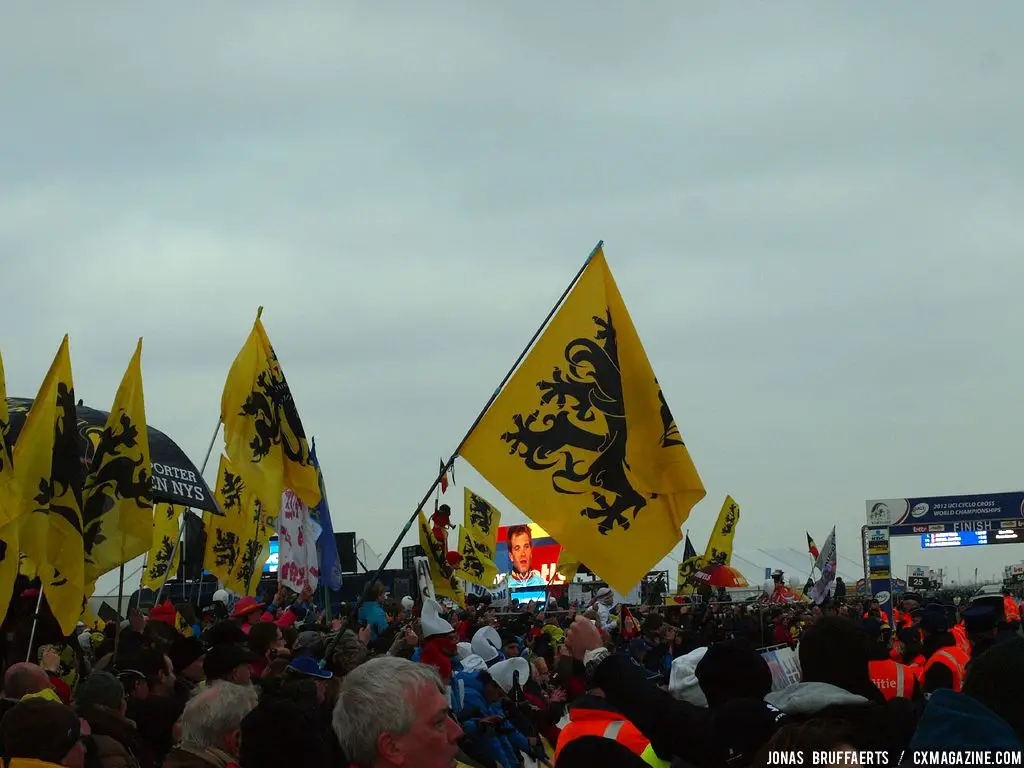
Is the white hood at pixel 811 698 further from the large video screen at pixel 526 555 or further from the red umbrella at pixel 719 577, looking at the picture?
the large video screen at pixel 526 555

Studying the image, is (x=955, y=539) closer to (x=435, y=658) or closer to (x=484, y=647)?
(x=484, y=647)

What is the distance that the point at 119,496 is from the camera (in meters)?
9.89

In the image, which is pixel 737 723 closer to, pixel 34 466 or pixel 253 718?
pixel 253 718

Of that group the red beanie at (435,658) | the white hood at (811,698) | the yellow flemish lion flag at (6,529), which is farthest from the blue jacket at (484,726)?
the white hood at (811,698)

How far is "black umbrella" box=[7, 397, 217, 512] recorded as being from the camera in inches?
489

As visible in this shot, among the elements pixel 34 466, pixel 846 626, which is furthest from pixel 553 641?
pixel 846 626

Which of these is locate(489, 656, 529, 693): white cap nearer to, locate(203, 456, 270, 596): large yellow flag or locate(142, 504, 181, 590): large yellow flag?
locate(203, 456, 270, 596): large yellow flag

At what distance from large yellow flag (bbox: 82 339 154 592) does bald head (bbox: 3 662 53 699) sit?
254 cm

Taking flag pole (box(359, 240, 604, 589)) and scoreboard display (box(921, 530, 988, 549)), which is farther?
scoreboard display (box(921, 530, 988, 549))

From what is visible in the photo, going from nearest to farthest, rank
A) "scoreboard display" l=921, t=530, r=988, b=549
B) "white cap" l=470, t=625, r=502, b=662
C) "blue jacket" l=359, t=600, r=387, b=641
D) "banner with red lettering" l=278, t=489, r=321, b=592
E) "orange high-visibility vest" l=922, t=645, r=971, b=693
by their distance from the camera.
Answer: "orange high-visibility vest" l=922, t=645, r=971, b=693 < "white cap" l=470, t=625, r=502, b=662 < "blue jacket" l=359, t=600, r=387, b=641 < "banner with red lettering" l=278, t=489, r=321, b=592 < "scoreboard display" l=921, t=530, r=988, b=549

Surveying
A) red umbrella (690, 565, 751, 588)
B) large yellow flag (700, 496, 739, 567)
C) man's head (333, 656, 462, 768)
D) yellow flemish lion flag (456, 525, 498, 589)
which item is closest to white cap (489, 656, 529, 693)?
man's head (333, 656, 462, 768)

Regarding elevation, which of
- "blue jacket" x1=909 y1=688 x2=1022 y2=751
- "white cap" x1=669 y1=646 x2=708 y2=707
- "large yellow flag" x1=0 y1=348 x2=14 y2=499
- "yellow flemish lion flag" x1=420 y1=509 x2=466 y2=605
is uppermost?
"large yellow flag" x1=0 y1=348 x2=14 y2=499

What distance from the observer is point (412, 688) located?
3.91m

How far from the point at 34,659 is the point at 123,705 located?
143 inches
